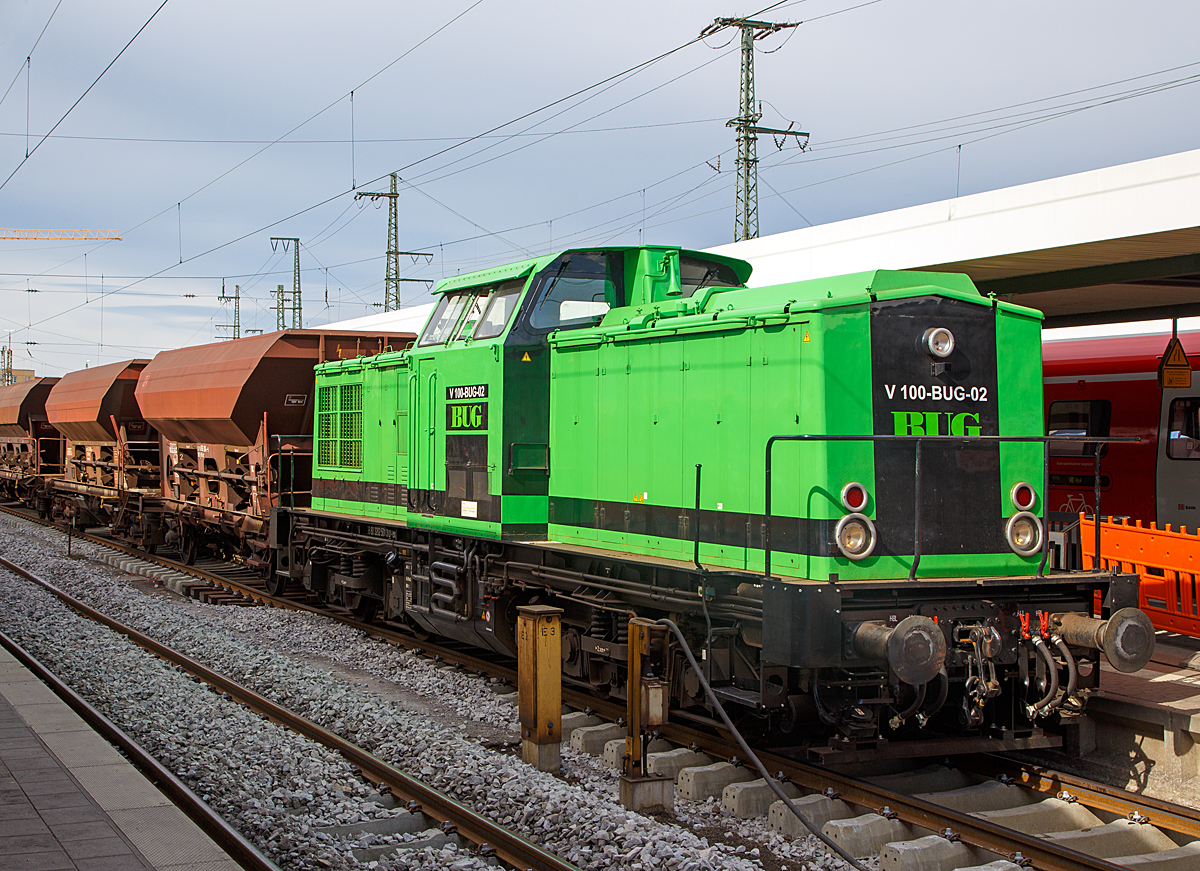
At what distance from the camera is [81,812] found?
495 cm

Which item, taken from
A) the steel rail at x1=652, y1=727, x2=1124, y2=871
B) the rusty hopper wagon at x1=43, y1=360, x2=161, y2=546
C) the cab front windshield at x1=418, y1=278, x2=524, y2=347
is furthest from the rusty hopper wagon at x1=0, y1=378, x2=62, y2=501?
the steel rail at x1=652, y1=727, x2=1124, y2=871

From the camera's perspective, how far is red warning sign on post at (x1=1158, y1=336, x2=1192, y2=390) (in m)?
10.7

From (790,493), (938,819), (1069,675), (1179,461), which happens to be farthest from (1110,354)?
(938,819)

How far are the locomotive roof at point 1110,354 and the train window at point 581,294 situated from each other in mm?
8179

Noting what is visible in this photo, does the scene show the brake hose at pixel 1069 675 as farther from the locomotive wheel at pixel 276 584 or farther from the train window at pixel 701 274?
the locomotive wheel at pixel 276 584

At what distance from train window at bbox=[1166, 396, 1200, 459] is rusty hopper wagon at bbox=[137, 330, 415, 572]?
981 centimetres

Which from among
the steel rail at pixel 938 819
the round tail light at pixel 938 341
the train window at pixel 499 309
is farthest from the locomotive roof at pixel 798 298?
the steel rail at pixel 938 819

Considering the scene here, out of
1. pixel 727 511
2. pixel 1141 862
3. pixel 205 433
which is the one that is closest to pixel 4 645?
pixel 205 433

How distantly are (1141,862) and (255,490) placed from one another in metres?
11.7

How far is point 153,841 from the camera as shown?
4.54 meters

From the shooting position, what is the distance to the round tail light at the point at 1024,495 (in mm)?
6289

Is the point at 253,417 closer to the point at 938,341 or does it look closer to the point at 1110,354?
the point at 938,341

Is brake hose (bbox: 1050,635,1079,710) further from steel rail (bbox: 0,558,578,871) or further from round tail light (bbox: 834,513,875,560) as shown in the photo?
steel rail (bbox: 0,558,578,871)

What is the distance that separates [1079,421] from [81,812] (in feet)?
41.6
